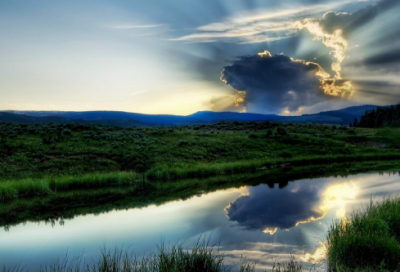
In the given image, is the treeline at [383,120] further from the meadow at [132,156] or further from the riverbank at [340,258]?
the riverbank at [340,258]

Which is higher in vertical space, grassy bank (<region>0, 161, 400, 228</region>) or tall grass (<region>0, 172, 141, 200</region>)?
tall grass (<region>0, 172, 141, 200</region>)

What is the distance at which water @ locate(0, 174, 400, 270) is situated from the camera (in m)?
11.6

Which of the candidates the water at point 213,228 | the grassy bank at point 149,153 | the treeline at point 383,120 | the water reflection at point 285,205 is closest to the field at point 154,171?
the grassy bank at point 149,153

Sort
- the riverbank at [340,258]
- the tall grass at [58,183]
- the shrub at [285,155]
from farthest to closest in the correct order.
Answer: the shrub at [285,155]
the tall grass at [58,183]
the riverbank at [340,258]

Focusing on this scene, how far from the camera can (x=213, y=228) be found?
1492 cm

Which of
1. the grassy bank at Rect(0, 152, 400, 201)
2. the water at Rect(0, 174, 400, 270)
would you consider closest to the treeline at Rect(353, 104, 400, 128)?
the grassy bank at Rect(0, 152, 400, 201)

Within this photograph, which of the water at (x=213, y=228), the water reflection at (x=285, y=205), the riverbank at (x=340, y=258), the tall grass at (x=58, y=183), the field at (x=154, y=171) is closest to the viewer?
the riverbank at (x=340, y=258)

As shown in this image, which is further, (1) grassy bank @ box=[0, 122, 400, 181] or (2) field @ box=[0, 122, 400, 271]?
(1) grassy bank @ box=[0, 122, 400, 181]

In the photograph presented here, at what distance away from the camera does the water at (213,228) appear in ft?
38.2

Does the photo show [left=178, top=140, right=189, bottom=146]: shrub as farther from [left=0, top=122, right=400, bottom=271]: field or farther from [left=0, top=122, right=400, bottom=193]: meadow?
[left=0, top=122, right=400, bottom=193]: meadow

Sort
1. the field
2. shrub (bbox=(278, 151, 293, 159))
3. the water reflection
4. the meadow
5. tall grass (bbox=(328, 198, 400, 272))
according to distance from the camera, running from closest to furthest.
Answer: tall grass (bbox=(328, 198, 400, 272)) < the field < the water reflection < the meadow < shrub (bbox=(278, 151, 293, 159))

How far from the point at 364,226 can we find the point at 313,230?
4030 mm

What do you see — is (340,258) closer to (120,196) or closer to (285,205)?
(285,205)

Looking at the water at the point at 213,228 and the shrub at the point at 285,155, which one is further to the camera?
the shrub at the point at 285,155
